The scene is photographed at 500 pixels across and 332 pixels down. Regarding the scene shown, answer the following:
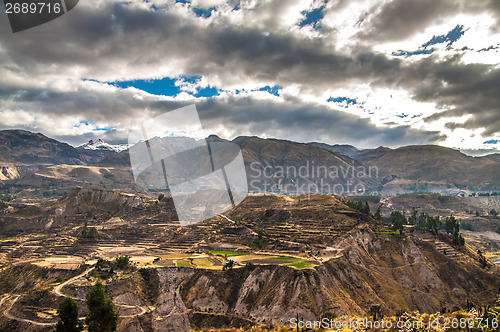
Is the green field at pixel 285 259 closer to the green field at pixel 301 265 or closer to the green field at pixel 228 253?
the green field at pixel 301 265

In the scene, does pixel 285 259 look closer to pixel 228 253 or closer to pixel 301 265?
pixel 301 265

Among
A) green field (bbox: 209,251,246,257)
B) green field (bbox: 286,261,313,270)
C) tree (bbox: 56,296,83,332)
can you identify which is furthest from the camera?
green field (bbox: 209,251,246,257)

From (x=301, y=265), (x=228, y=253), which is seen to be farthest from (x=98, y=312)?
(x=228, y=253)

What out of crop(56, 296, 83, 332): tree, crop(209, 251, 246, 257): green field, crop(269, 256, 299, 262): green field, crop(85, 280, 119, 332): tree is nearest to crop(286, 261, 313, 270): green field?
crop(269, 256, 299, 262): green field

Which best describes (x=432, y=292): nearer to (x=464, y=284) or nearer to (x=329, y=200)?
(x=464, y=284)

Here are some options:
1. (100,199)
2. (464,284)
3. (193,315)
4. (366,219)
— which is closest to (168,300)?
(193,315)

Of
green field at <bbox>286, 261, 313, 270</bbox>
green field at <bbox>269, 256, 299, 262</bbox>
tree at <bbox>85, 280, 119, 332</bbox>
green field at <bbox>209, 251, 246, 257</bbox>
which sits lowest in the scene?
green field at <bbox>209, 251, 246, 257</bbox>

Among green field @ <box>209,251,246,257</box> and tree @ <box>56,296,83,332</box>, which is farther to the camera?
green field @ <box>209,251,246,257</box>

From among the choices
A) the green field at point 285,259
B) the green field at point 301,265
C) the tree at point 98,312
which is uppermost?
the tree at point 98,312

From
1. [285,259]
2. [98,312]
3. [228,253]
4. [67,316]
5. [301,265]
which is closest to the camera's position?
[67,316]

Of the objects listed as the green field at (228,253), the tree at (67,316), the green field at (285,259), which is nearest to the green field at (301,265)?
the green field at (285,259)

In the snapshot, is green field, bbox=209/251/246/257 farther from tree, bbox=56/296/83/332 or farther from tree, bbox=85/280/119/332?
tree, bbox=56/296/83/332

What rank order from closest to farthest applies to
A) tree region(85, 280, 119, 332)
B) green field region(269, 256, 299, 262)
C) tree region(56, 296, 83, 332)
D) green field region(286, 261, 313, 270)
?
tree region(56, 296, 83, 332), tree region(85, 280, 119, 332), green field region(286, 261, 313, 270), green field region(269, 256, 299, 262)

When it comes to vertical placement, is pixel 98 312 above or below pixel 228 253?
above
